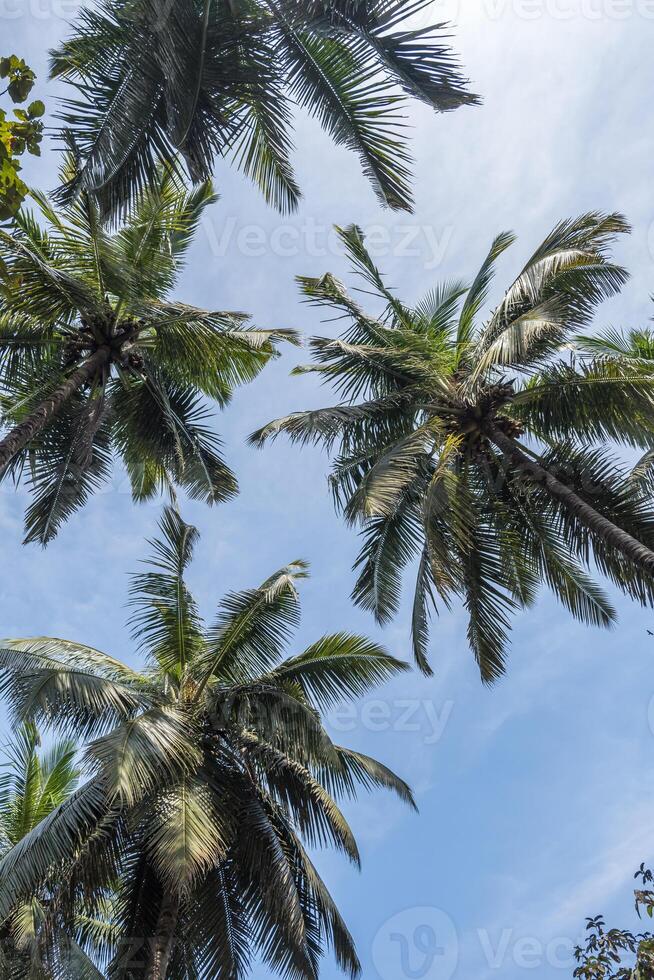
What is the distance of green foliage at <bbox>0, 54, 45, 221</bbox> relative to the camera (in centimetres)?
453

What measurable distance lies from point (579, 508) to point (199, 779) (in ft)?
21.0

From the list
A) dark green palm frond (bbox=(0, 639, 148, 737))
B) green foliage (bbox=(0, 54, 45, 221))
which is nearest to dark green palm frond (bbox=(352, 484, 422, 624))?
dark green palm frond (bbox=(0, 639, 148, 737))

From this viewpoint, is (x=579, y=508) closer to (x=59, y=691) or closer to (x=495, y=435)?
(x=495, y=435)

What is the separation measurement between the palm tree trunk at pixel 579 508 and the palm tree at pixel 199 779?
147 inches

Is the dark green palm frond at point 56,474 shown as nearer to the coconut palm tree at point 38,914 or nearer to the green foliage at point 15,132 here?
the coconut palm tree at point 38,914

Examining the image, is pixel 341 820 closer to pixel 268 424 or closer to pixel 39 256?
pixel 268 424

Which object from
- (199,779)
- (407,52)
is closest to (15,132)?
(407,52)

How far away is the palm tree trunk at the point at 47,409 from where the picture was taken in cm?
880

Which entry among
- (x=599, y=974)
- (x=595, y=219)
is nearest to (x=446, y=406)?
(x=595, y=219)

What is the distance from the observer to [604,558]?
10852mm

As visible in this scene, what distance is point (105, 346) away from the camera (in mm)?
12023

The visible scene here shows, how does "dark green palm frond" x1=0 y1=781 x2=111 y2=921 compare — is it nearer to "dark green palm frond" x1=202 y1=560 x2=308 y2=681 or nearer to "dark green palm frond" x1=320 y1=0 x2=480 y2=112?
"dark green palm frond" x1=202 y1=560 x2=308 y2=681

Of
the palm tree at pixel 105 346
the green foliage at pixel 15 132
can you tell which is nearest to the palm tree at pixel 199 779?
the palm tree at pixel 105 346

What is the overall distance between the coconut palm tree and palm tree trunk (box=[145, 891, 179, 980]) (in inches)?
42.0
